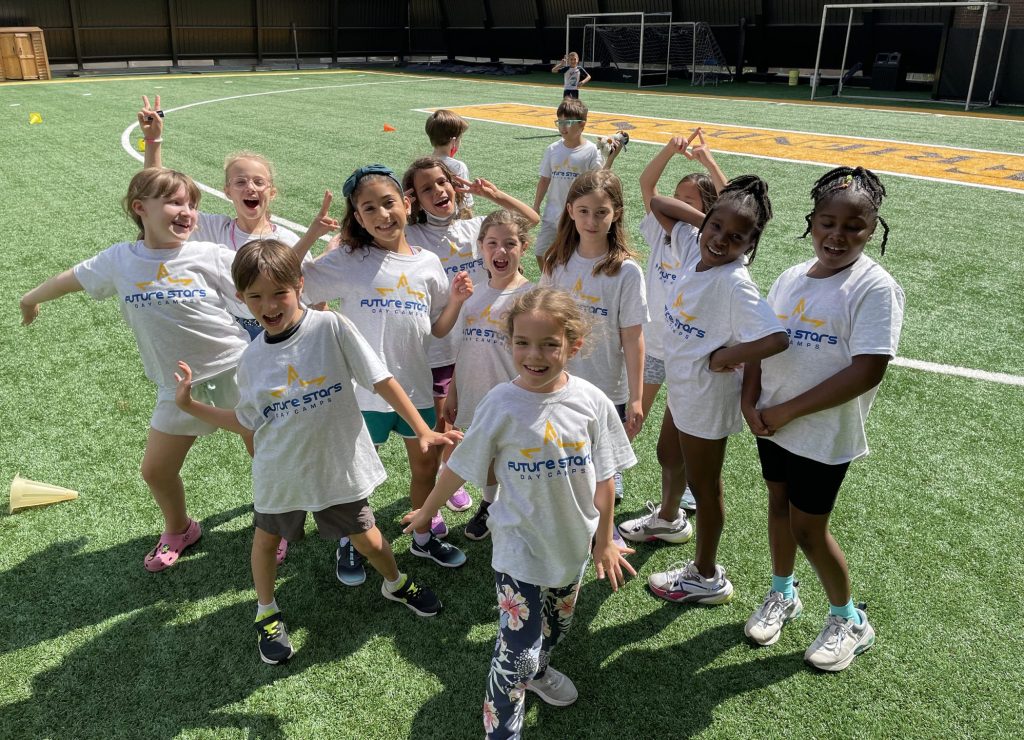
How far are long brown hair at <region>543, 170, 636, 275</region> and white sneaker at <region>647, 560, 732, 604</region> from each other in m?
1.47

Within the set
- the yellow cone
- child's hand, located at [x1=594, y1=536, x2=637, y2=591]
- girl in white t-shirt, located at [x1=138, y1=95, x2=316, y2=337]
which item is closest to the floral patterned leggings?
child's hand, located at [x1=594, y1=536, x2=637, y2=591]

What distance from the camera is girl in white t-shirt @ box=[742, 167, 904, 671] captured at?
2.66 metres

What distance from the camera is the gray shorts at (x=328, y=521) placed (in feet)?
9.96

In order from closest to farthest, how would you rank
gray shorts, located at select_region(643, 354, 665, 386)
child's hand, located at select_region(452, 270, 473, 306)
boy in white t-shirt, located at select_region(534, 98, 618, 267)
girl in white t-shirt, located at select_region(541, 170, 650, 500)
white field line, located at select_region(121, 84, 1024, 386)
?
child's hand, located at select_region(452, 270, 473, 306)
girl in white t-shirt, located at select_region(541, 170, 650, 500)
gray shorts, located at select_region(643, 354, 665, 386)
white field line, located at select_region(121, 84, 1024, 386)
boy in white t-shirt, located at select_region(534, 98, 618, 267)

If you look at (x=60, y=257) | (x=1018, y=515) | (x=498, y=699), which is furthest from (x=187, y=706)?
(x=60, y=257)

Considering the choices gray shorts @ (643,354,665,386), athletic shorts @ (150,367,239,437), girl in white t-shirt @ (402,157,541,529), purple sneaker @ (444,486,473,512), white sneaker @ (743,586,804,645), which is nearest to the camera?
white sneaker @ (743,586,804,645)

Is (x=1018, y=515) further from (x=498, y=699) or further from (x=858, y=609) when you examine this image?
(x=498, y=699)

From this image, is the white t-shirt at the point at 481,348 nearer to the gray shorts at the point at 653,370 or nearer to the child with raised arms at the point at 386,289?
the child with raised arms at the point at 386,289

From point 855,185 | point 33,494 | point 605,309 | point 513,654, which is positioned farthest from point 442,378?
point 33,494

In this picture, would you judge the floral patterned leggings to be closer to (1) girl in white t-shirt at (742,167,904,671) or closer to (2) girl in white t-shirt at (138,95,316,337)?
(1) girl in white t-shirt at (742,167,904,671)

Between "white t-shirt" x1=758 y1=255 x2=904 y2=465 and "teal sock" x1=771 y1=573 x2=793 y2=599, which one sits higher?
"white t-shirt" x1=758 y1=255 x2=904 y2=465

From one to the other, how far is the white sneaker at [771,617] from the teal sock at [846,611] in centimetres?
18

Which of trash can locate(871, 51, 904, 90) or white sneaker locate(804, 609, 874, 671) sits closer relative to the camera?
white sneaker locate(804, 609, 874, 671)

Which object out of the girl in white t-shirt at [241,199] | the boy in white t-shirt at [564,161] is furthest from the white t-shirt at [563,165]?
the girl in white t-shirt at [241,199]
